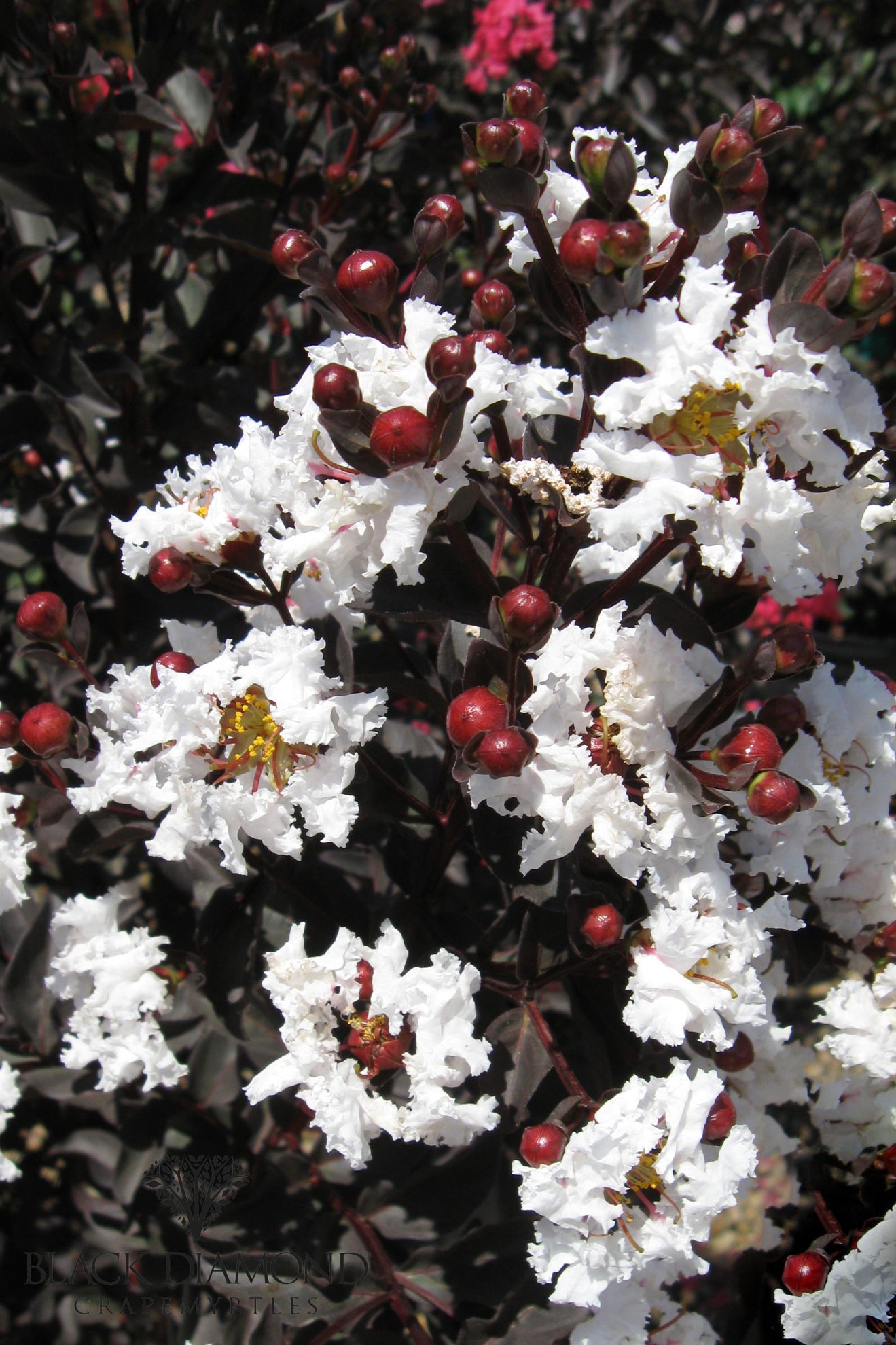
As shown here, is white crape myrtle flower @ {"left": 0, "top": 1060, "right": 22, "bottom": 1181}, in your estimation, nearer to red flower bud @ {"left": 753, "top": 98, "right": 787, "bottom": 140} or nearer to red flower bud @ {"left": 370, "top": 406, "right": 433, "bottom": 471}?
red flower bud @ {"left": 370, "top": 406, "right": 433, "bottom": 471}

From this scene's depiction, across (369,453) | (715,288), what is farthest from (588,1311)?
(715,288)

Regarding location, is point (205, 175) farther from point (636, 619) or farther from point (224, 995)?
point (224, 995)

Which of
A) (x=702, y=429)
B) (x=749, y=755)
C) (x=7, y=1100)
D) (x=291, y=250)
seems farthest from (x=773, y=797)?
(x=7, y=1100)

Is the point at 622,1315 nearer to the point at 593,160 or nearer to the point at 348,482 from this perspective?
the point at 348,482

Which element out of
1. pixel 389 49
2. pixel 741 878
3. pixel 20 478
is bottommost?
pixel 20 478

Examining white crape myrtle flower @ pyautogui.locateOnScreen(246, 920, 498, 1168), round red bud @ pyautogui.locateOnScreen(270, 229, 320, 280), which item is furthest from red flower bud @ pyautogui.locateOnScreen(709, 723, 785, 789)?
round red bud @ pyautogui.locateOnScreen(270, 229, 320, 280)

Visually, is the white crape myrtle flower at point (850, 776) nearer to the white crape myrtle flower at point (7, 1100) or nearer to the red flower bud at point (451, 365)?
the red flower bud at point (451, 365)

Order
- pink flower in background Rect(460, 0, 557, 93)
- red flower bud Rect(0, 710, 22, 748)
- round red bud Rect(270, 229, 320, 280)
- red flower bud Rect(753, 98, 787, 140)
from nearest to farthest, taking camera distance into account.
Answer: red flower bud Rect(753, 98, 787, 140) → round red bud Rect(270, 229, 320, 280) → red flower bud Rect(0, 710, 22, 748) → pink flower in background Rect(460, 0, 557, 93)
